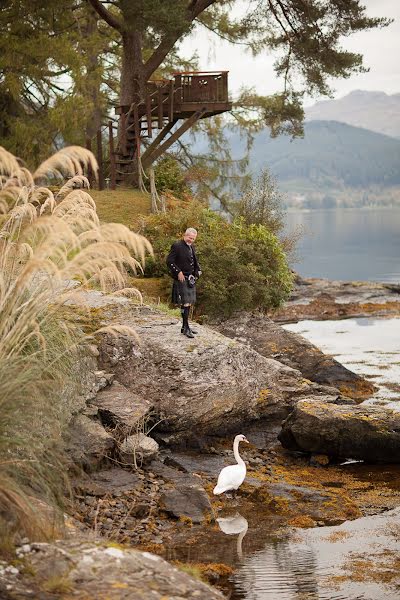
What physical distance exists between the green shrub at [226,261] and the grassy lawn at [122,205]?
1.30 m

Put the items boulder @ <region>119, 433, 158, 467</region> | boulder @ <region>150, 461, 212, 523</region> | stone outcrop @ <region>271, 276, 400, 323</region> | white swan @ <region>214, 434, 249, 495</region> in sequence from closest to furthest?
boulder @ <region>150, 461, 212, 523</region>
white swan @ <region>214, 434, 249, 495</region>
boulder @ <region>119, 433, 158, 467</region>
stone outcrop @ <region>271, 276, 400, 323</region>

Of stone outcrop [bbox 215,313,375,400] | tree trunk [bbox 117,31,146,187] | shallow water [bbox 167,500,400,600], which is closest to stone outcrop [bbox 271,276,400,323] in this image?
tree trunk [bbox 117,31,146,187]

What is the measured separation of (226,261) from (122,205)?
6.20m

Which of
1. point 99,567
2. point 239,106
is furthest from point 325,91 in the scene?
point 99,567

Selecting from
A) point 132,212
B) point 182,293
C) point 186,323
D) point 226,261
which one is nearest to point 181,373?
point 186,323

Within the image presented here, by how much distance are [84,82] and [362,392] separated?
14121 millimetres

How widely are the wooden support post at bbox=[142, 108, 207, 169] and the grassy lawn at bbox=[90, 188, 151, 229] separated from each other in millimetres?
2167

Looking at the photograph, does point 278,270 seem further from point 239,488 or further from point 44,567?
point 44,567

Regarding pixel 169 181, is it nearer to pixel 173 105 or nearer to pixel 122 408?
pixel 173 105

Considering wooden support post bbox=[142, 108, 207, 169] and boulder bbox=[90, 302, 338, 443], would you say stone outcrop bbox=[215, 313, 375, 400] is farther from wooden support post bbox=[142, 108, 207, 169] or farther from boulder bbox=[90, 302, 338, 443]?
wooden support post bbox=[142, 108, 207, 169]

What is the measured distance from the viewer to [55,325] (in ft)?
33.0

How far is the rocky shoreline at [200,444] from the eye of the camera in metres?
11.5

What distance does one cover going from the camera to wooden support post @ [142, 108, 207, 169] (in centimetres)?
3131

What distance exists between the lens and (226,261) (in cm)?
2280
